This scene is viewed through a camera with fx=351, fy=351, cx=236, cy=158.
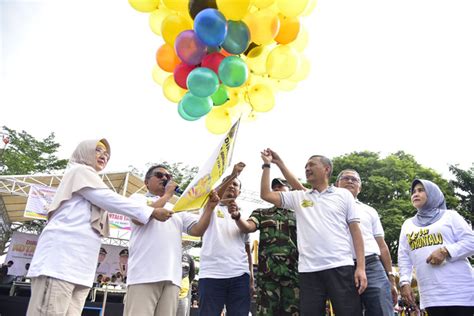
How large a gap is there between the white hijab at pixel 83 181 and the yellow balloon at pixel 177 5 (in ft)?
6.07

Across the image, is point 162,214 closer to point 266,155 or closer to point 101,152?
point 101,152

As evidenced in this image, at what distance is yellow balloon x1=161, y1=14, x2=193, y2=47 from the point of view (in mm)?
3529

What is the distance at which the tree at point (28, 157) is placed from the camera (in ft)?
→ 59.4

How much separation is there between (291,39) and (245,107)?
0.91 meters

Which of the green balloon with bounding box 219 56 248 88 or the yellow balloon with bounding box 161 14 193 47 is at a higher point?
the yellow balloon with bounding box 161 14 193 47

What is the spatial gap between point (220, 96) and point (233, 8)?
100 cm

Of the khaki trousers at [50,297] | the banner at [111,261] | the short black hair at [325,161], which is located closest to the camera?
the khaki trousers at [50,297]

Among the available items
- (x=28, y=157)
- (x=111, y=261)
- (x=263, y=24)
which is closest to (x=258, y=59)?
(x=263, y=24)

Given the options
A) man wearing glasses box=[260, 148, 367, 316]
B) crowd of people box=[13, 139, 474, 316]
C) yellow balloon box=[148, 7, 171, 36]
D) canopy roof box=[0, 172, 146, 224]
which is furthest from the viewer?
canopy roof box=[0, 172, 146, 224]

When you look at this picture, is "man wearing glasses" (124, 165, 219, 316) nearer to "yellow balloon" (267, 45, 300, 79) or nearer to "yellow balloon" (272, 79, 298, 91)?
"yellow balloon" (267, 45, 300, 79)

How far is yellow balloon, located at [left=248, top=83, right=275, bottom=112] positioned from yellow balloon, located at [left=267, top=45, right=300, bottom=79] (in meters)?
0.31

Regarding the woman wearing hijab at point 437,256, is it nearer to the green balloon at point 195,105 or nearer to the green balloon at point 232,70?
the green balloon at point 232,70

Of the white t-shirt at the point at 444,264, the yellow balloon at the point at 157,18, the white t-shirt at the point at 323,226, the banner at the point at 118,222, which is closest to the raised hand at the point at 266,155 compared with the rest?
the white t-shirt at the point at 323,226

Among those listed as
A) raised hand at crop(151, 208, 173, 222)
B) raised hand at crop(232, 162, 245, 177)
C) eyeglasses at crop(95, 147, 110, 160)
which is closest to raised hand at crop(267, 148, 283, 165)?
raised hand at crop(232, 162, 245, 177)
